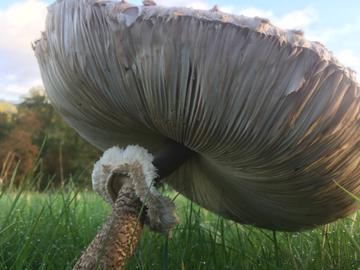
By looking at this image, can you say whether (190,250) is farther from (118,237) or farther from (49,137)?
(49,137)

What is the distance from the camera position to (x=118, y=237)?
191 centimetres

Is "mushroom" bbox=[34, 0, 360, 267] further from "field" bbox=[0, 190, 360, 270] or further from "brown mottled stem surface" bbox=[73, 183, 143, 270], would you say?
"field" bbox=[0, 190, 360, 270]

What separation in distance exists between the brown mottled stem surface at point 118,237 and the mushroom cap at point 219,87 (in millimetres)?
301

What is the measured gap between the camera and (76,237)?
2.68 meters

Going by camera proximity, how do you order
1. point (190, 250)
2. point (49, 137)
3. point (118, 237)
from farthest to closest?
1. point (49, 137)
2. point (190, 250)
3. point (118, 237)

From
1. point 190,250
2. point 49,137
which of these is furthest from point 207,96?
point 49,137

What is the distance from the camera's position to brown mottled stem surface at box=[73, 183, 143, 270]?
1868 mm

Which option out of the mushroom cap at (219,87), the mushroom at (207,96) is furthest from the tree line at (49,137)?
the mushroom cap at (219,87)

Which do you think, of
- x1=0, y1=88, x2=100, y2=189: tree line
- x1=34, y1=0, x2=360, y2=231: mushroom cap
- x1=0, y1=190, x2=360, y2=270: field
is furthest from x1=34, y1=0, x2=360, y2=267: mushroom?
x1=0, y1=88, x2=100, y2=189: tree line

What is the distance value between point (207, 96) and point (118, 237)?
0.65 meters

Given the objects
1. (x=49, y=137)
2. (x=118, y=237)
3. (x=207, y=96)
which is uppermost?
(x=49, y=137)

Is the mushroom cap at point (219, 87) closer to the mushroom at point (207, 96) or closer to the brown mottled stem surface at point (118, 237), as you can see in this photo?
the mushroom at point (207, 96)

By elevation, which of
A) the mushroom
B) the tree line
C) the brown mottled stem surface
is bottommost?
the brown mottled stem surface

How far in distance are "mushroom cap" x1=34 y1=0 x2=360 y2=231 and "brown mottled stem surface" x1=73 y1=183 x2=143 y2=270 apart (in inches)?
11.9
